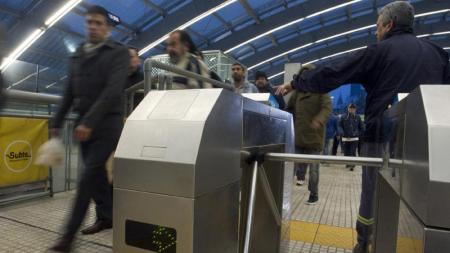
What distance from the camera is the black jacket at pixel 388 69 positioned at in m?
1.46

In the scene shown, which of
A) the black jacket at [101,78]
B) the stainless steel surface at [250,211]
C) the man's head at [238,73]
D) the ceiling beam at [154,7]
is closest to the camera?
the stainless steel surface at [250,211]

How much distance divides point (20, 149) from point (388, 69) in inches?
118

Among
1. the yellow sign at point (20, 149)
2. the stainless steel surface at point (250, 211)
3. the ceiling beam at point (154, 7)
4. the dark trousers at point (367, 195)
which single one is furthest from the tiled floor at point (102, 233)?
the ceiling beam at point (154, 7)

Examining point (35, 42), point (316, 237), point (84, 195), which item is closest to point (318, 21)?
point (35, 42)

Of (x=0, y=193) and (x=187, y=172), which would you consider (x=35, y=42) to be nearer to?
(x=0, y=193)

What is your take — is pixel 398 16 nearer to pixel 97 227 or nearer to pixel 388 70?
pixel 388 70

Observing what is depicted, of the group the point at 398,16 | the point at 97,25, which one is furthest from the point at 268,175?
the point at 97,25

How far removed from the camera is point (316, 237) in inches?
94.6

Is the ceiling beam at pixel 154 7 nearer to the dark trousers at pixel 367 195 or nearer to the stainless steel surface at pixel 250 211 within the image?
the dark trousers at pixel 367 195

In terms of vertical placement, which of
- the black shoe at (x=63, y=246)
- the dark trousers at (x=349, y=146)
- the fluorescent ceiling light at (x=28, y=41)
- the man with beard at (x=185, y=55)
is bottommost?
the black shoe at (x=63, y=246)

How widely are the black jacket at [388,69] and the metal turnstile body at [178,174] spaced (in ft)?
1.84

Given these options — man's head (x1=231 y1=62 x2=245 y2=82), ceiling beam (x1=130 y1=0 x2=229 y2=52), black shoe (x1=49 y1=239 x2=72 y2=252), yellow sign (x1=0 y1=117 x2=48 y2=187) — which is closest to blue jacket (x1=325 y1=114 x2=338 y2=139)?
man's head (x1=231 y1=62 x2=245 y2=82)

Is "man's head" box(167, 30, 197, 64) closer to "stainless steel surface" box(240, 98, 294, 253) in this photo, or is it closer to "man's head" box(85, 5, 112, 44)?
"man's head" box(85, 5, 112, 44)

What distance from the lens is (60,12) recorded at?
7.54m
